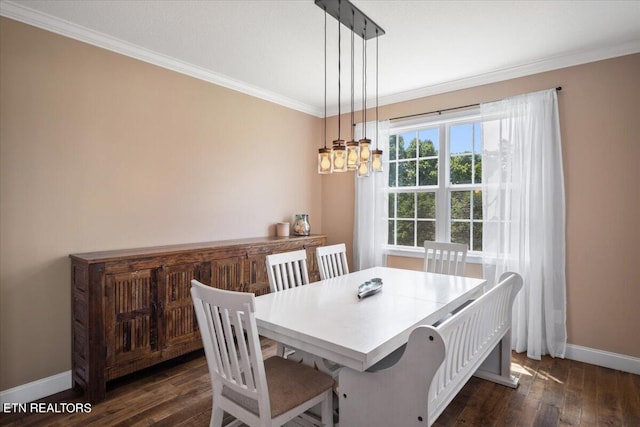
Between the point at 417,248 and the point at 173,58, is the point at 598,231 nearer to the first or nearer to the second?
the point at 417,248

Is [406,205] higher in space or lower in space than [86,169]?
lower

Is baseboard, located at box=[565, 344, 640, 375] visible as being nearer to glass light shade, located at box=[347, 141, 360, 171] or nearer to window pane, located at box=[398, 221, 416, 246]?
window pane, located at box=[398, 221, 416, 246]

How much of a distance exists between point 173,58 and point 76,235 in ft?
5.59

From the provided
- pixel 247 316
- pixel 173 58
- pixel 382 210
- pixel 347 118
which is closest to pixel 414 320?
pixel 247 316

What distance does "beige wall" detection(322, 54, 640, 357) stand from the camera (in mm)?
2777

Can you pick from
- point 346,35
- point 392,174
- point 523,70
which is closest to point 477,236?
point 392,174

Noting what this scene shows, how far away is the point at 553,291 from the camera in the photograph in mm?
3055

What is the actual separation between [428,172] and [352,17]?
2.07 meters

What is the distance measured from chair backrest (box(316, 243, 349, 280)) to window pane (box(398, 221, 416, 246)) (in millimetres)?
1174

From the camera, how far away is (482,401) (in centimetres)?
236

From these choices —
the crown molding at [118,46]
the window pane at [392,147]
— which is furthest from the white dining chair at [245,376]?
the window pane at [392,147]

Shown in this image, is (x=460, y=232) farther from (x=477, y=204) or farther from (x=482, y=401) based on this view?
(x=482, y=401)

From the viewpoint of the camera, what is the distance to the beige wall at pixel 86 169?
232 cm

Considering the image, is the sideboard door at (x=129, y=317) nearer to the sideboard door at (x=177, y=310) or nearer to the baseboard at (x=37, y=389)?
the sideboard door at (x=177, y=310)
